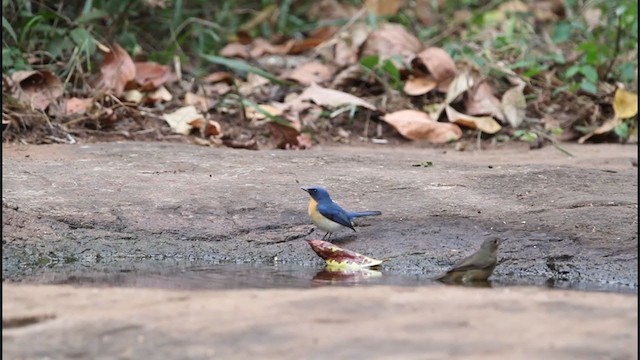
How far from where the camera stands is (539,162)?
6.19m

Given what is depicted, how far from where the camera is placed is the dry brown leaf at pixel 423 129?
7242 mm

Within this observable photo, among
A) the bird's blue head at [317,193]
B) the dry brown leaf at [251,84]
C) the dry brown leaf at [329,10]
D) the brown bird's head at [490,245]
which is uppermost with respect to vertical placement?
the dry brown leaf at [329,10]

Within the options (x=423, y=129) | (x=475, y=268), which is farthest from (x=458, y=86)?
(x=475, y=268)

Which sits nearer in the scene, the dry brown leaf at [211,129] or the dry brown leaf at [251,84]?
the dry brown leaf at [211,129]

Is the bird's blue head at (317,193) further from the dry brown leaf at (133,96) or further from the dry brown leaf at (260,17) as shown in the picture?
the dry brown leaf at (260,17)

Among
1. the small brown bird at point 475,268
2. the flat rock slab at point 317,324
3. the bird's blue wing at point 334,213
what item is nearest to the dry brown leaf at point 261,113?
the bird's blue wing at point 334,213

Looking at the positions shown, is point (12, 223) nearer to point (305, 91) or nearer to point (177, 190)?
point (177, 190)

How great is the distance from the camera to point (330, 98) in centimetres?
754

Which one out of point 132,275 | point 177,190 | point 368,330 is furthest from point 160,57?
point 368,330

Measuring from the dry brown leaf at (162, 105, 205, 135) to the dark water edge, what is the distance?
102 inches

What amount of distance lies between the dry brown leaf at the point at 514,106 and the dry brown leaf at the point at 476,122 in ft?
0.41

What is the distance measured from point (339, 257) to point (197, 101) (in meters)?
3.38

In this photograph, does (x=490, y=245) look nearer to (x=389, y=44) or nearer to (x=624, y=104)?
(x=624, y=104)

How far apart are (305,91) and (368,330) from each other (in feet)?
15.8
